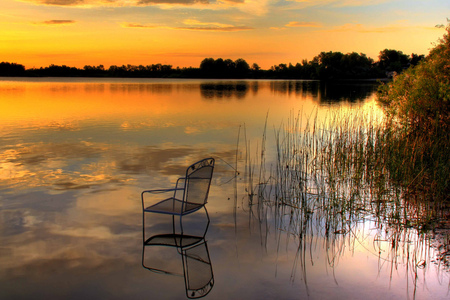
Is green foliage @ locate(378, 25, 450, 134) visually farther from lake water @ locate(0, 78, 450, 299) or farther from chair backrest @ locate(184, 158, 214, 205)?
chair backrest @ locate(184, 158, 214, 205)

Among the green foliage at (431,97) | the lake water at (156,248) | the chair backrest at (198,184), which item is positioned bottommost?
the lake water at (156,248)

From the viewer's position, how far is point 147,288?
455 centimetres

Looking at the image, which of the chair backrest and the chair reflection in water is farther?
the chair backrest

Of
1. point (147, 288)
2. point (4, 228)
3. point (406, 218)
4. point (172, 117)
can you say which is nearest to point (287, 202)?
point (406, 218)

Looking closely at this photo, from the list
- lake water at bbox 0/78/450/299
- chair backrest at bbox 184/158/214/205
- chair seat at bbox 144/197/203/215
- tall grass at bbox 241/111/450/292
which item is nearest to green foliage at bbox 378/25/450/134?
tall grass at bbox 241/111/450/292

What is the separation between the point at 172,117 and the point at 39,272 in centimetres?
1871

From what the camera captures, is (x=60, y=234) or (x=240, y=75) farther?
(x=240, y=75)

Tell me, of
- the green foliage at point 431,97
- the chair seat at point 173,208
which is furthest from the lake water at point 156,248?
the green foliage at point 431,97

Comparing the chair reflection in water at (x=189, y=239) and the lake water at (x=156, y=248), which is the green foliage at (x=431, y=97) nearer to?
the lake water at (x=156, y=248)

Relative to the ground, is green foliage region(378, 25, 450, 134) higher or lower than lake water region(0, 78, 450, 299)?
higher

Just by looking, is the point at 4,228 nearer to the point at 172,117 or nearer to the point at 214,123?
the point at 214,123

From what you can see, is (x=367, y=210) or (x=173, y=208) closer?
(x=173, y=208)

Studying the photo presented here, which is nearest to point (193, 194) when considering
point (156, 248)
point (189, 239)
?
point (189, 239)

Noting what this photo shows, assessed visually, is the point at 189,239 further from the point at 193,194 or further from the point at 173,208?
the point at 193,194
